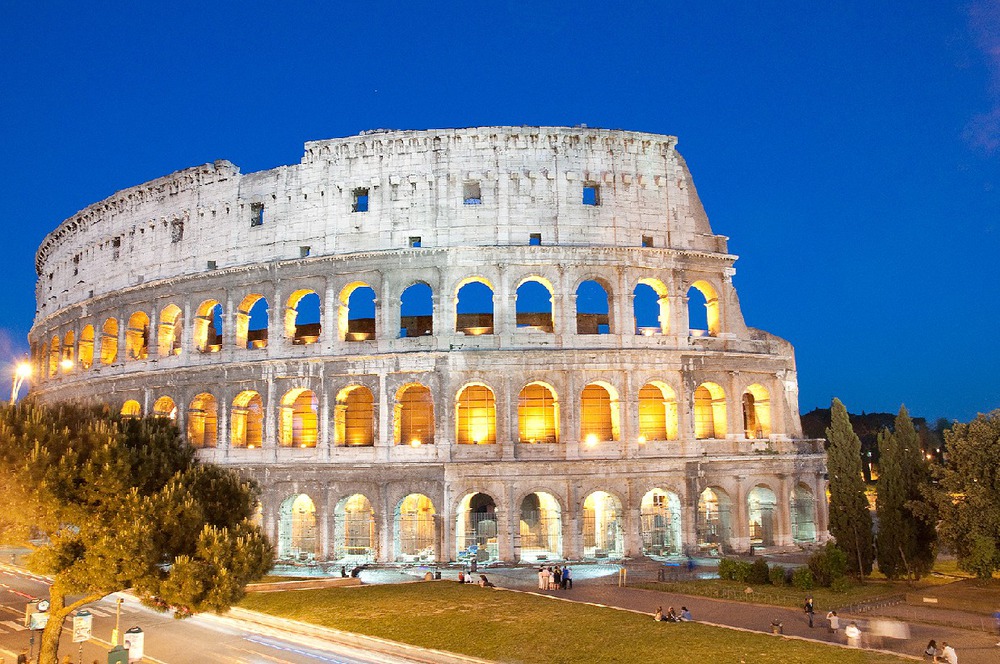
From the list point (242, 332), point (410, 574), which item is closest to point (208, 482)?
point (410, 574)

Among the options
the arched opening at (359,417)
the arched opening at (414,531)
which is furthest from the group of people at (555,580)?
the arched opening at (359,417)

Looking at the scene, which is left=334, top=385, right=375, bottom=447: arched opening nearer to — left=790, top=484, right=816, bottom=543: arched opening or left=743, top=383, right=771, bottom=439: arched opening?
left=743, top=383, right=771, bottom=439: arched opening

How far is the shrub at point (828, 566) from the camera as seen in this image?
80.1 ft

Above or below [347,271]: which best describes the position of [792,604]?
below

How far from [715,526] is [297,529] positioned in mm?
17693

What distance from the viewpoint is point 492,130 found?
30.9m

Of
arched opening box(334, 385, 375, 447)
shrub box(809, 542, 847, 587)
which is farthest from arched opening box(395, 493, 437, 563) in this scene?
shrub box(809, 542, 847, 587)

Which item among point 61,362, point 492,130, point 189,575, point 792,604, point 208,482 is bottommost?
point 792,604

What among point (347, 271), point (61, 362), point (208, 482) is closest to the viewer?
point (208, 482)

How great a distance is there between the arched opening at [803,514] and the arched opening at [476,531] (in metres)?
13.1

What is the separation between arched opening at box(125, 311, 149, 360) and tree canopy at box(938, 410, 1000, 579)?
32.9m

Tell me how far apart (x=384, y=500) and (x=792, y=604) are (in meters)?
14.9

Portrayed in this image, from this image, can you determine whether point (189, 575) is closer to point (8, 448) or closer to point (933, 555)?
point (8, 448)

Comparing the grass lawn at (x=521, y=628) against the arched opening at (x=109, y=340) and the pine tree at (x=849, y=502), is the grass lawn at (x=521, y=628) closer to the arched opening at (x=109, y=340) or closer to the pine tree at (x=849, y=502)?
the pine tree at (x=849, y=502)
